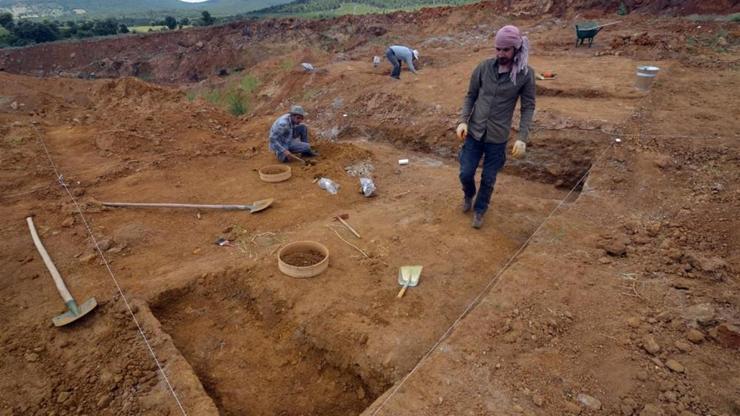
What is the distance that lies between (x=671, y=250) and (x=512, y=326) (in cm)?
177

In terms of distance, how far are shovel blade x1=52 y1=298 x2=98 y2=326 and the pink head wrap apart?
433 cm

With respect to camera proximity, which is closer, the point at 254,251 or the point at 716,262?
the point at 716,262

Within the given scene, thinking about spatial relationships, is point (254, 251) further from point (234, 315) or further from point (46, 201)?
point (46, 201)

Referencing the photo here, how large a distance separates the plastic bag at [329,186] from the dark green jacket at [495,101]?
7.79 ft

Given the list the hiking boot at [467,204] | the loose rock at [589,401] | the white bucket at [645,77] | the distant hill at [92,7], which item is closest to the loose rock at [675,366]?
the loose rock at [589,401]

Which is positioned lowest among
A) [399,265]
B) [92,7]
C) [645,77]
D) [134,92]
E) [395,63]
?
[92,7]

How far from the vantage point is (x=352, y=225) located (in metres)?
4.90

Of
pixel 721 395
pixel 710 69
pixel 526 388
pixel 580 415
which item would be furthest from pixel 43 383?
pixel 710 69

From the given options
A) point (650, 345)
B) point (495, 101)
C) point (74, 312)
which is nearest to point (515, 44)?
point (495, 101)

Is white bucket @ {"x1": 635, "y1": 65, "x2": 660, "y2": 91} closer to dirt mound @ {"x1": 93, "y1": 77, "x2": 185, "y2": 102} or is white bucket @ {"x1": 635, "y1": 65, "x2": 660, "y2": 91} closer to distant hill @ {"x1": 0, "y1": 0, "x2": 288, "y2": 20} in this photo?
dirt mound @ {"x1": 93, "y1": 77, "x2": 185, "y2": 102}

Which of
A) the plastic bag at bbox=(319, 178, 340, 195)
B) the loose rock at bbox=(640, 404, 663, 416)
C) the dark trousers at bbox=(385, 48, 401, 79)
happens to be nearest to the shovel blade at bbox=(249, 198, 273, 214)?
the plastic bag at bbox=(319, 178, 340, 195)

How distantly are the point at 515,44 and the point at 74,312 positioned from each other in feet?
14.9

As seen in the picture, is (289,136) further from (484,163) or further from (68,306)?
(68,306)

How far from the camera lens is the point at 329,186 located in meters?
5.95
